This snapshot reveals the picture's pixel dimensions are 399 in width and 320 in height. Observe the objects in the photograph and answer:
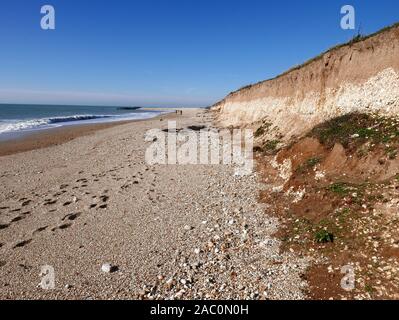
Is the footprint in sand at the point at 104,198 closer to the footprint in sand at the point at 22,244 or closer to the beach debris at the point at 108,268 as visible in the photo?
the footprint in sand at the point at 22,244

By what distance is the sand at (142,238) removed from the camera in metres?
5.96

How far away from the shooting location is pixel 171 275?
6289 mm

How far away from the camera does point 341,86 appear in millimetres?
14398

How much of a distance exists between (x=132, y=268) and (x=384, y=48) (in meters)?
13.8

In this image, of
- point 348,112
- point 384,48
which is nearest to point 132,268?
point 348,112

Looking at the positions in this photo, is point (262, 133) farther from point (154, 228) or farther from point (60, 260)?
point (60, 260)

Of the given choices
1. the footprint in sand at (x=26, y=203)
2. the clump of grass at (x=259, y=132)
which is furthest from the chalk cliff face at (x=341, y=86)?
the footprint in sand at (x=26, y=203)

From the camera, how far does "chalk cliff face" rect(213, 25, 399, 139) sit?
38.8 feet

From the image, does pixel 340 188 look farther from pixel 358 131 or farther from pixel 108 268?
pixel 108 268

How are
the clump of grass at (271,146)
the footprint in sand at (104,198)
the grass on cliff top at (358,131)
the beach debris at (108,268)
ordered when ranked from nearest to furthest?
the beach debris at (108,268) → the grass on cliff top at (358,131) → the footprint in sand at (104,198) → the clump of grass at (271,146)

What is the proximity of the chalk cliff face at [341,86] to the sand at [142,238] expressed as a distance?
586cm

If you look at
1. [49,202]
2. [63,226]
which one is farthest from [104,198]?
[63,226]

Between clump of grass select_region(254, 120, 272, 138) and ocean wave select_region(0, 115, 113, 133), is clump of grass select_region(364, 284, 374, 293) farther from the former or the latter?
ocean wave select_region(0, 115, 113, 133)

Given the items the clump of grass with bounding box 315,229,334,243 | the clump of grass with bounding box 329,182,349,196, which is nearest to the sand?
the clump of grass with bounding box 315,229,334,243
